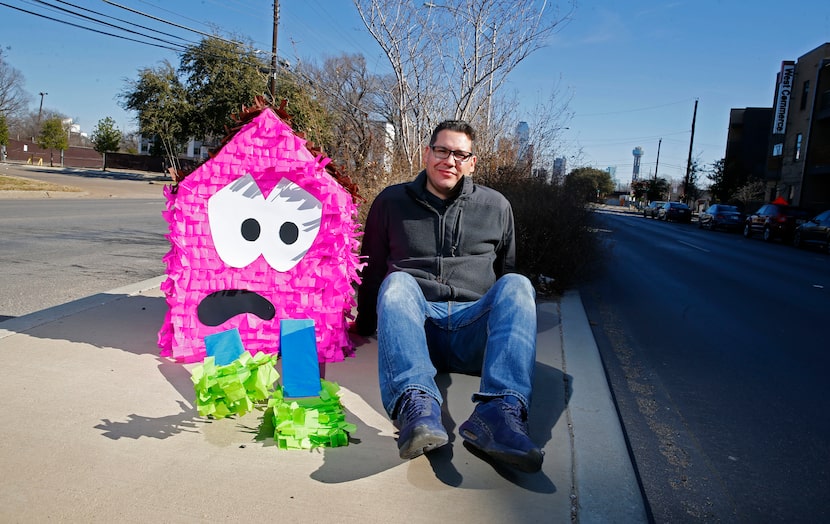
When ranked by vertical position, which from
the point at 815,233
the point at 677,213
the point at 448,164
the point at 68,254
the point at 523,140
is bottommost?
the point at 68,254

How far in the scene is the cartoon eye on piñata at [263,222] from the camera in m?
3.44

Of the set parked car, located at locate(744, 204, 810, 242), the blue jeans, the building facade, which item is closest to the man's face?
the blue jeans

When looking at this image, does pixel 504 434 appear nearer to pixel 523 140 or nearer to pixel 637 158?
pixel 523 140

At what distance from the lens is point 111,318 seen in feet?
13.9

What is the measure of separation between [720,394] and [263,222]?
309cm

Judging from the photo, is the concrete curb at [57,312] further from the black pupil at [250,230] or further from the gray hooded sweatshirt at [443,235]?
the gray hooded sweatshirt at [443,235]

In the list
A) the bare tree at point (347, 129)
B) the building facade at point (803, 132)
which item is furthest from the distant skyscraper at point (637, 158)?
the bare tree at point (347, 129)

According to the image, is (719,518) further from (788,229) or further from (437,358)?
(788,229)

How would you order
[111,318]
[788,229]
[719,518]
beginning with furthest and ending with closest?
[788,229] → [111,318] → [719,518]

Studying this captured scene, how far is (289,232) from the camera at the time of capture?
3471 millimetres

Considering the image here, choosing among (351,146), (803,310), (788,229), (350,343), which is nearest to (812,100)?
(788,229)

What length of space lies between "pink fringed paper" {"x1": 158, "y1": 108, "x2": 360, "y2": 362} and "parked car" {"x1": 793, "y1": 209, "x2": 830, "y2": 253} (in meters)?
19.5

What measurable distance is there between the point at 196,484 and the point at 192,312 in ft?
4.78

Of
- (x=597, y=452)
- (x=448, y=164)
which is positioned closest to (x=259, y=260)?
(x=448, y=164)
